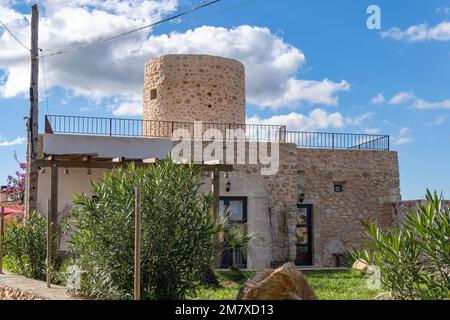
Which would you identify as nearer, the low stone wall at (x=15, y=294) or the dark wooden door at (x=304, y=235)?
the low stone wall at (x=15, y=294)

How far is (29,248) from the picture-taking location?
34.7 feet

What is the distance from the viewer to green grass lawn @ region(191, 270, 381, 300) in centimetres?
937

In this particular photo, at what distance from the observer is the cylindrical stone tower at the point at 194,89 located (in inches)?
763

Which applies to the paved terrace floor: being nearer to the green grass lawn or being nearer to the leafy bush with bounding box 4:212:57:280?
the leafy bush with bounding box 4:212:57:280

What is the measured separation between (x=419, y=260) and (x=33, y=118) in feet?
31.0

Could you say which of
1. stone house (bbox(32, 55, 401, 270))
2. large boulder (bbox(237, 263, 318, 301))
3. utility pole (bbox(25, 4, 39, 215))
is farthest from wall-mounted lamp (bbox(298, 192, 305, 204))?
large boulder (bbox(237, 263, 318, 301))

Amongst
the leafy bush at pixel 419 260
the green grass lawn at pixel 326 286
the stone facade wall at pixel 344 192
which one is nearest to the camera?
the leafy bush at pixel 419 260

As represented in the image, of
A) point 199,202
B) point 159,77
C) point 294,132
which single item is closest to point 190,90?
point 159,77

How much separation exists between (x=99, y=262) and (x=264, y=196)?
30.4 ft

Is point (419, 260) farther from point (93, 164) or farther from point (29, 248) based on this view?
point (93, 164)

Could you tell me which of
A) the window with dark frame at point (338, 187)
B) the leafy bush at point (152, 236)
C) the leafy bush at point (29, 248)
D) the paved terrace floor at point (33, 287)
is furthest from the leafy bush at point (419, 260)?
the window with dark frame at point (338, 187)

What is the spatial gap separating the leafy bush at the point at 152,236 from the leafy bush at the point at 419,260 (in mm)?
2059

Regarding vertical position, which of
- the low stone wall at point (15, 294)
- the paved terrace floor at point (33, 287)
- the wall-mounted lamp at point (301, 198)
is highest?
the wall-mounted lamp at point (301, 198)

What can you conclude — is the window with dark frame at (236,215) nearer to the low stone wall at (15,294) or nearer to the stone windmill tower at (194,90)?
the stone windmill tower at (194,90)
